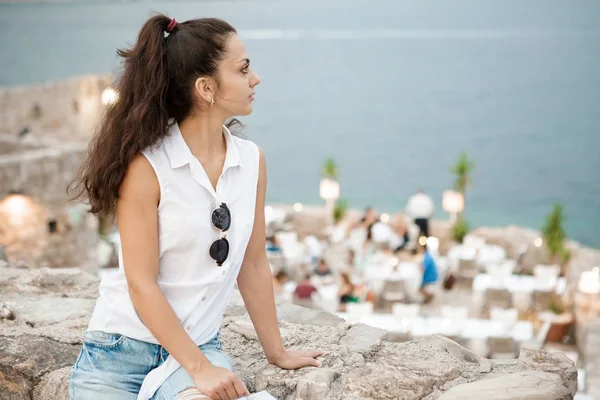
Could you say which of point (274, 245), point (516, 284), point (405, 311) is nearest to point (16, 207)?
point (274, 245)

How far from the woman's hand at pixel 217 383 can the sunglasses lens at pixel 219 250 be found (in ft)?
0.82

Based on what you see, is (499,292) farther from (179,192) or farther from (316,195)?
(316,195)

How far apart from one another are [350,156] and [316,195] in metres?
9.94

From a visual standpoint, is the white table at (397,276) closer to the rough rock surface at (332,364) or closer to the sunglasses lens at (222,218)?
the rough rock surface at (332,364)

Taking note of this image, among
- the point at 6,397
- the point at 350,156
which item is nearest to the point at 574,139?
the point at 350,156

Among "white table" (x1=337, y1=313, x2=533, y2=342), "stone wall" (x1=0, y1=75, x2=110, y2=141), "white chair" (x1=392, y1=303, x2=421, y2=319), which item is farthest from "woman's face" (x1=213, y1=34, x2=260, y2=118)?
"stone wall" (x1=0, y1=75, x2=110, y2=141)

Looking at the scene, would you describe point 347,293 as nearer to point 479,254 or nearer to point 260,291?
point 479,254

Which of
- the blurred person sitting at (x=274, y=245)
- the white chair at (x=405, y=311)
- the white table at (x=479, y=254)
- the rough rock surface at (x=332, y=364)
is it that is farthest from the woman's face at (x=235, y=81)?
the white table at (x=479, y=254)

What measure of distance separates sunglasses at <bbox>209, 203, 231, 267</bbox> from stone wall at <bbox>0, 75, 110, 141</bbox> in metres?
15.3

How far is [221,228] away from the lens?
188 centimetres

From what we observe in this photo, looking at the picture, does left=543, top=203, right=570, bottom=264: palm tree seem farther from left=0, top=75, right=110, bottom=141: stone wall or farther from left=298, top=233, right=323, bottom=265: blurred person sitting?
left=0, top=75, right=110, bottom=141: stone wall

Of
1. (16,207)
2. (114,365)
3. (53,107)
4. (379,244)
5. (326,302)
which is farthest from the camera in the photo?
(53,107)

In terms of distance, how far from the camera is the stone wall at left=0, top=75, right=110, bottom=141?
1694 centimetres

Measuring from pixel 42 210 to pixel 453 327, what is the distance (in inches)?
218
